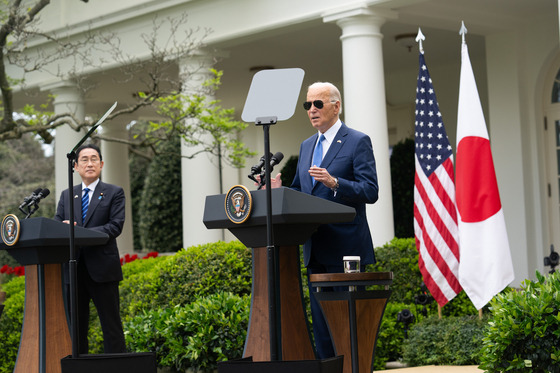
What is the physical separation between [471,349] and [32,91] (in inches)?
443

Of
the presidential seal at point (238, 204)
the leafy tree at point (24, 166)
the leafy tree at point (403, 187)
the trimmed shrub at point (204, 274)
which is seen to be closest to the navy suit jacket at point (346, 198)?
the presidential seal at point (238, 204)

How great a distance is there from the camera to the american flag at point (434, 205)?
25.8ft

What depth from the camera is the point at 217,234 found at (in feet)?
41.6

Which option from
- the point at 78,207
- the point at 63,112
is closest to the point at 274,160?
the point at 78,207

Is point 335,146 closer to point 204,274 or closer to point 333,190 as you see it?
point 333,190

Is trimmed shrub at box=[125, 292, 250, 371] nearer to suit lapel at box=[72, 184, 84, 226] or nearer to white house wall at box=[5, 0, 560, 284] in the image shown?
suit lapel at box=[72, 184, 84, 226]

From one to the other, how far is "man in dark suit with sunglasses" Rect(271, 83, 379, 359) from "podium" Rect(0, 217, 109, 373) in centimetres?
181

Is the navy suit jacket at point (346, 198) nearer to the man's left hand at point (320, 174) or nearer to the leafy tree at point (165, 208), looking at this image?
the man's left hand at point (320, 174)

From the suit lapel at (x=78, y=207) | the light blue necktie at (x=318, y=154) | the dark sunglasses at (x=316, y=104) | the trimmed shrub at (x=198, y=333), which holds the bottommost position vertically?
the trimmed shrub at (x=198, y=333)

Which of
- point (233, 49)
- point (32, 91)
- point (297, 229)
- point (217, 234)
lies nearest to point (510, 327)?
point (297, 229)

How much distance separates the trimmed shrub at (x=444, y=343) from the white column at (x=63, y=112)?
855 cm

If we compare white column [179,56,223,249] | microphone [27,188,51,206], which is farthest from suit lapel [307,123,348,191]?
white column [179,56,223,249]

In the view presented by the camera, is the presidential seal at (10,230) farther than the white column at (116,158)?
No

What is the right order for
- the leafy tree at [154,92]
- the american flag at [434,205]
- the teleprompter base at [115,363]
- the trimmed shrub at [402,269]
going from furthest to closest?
the leafy tree at [154,92], the trimmed shrub at [402,269], the american flag at [434,205], the teleprompter base at [115,363]
